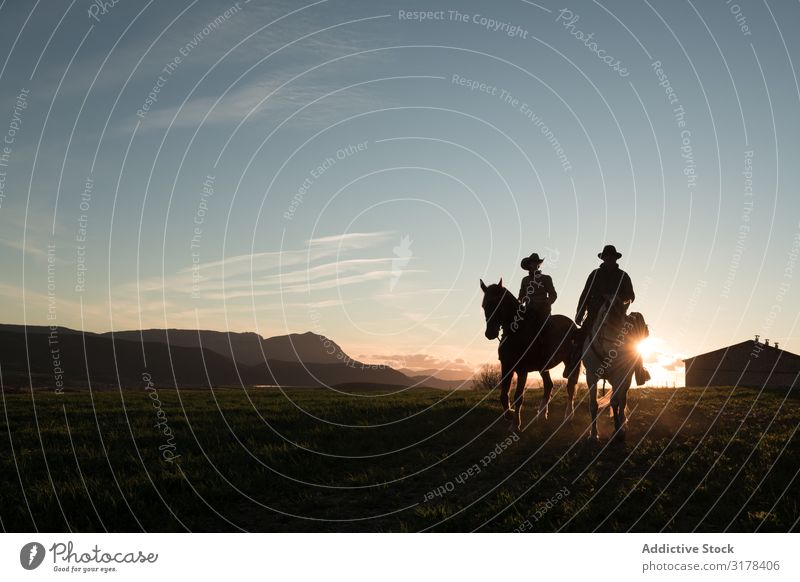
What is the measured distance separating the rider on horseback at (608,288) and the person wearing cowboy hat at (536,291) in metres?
1.53

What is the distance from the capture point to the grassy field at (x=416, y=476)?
9781 millimetres

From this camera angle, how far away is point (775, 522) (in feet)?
29.1

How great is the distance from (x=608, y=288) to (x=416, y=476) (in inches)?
247

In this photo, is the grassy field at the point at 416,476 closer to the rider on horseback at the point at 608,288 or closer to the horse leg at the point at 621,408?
the horse leg at the point at 621,408

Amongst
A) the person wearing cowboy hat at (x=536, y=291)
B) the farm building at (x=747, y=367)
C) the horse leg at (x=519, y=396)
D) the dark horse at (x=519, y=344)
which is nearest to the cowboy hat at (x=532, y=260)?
the person wearing cowboy hat at (x=536, y=291)

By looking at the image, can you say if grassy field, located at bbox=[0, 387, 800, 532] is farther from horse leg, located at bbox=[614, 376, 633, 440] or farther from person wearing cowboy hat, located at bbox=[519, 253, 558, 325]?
person wearing cowboy hat, located at bbox=[519, 253, 558, 325]

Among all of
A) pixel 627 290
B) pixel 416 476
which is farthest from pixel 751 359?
pixel 416 476

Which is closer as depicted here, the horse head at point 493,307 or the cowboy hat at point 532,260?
the horse head at point 493,307

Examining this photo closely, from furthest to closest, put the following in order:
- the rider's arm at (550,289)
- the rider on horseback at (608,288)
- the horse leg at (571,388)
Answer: the horse leg at (571,388) < the rider's arm at (550,289) < the rider on horseback at (608,288)

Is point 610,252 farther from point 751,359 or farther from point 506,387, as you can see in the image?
point 751,359

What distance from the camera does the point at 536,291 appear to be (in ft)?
55.0

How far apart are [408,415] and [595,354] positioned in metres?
8.70

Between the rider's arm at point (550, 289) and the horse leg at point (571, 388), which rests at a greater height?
the rider's arm at point (550, 289)
